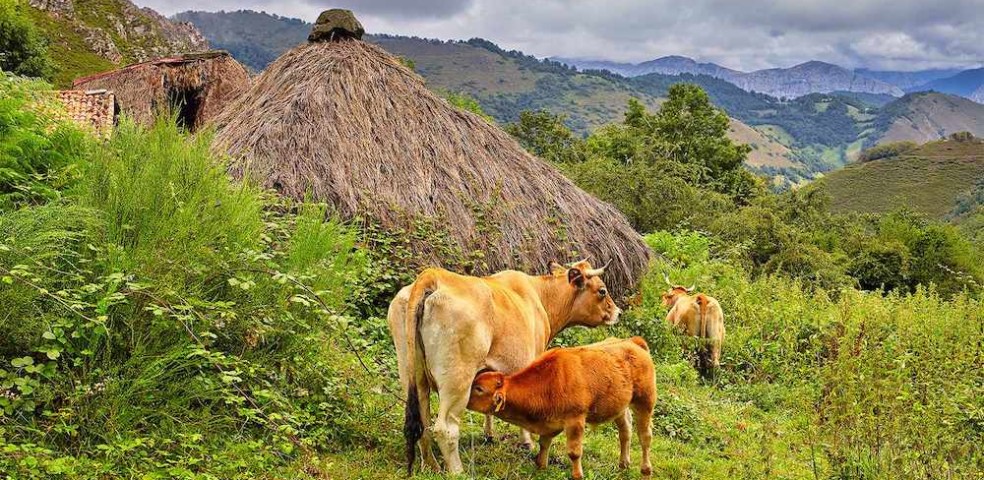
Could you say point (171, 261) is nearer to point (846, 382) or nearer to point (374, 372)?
point (374, 372)

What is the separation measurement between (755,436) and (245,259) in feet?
16.1

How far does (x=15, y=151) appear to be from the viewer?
5355 mm

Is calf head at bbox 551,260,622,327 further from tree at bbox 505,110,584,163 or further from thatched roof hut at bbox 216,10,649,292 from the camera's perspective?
tree at bbox 505,110,584,163

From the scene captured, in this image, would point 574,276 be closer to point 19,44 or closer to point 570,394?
point 570,394

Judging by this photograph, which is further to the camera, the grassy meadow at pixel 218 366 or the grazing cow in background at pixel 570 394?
the grazing cow in background at pixel 570 394

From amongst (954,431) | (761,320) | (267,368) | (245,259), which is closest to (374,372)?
(267,368)

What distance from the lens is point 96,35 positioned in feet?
242

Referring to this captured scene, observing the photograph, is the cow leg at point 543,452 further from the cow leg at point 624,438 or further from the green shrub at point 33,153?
the green shrub at point 33,153

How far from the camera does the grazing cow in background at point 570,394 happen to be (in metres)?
4.87

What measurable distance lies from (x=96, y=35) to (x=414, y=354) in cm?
8212

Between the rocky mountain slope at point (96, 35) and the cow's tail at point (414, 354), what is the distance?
60.4 meters

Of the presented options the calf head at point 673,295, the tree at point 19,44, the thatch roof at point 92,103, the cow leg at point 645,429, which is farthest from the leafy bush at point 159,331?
the tree at point 19,44

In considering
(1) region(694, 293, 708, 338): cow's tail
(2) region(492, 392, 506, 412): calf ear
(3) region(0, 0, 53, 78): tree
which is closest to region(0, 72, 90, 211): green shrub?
(2) region(492, 392, 506, 412): calf ear

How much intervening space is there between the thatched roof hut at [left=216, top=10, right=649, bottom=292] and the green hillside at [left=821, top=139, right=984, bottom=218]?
93886 millimetres
